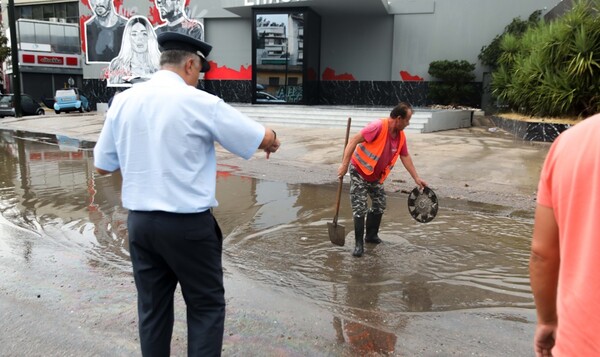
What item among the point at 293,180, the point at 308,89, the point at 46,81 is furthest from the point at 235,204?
the point at 46,81

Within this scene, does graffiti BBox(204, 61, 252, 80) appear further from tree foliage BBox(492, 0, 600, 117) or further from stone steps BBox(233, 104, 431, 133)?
tree foliage BBox(492, 0, 600, 117)

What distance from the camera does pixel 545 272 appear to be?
1641 mm

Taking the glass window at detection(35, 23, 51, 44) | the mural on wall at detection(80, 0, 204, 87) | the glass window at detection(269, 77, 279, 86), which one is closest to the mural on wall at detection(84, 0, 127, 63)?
the mural on wall at detection(80, 0, 204, 87)

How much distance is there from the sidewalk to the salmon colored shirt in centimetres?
589

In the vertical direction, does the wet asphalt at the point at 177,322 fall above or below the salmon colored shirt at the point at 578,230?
below

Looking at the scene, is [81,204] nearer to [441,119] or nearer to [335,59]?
[441,119]

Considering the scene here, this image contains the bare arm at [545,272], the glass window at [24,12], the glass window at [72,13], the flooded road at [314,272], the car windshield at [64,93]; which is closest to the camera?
the bare arm at [545,272]

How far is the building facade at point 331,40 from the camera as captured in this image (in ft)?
70.7

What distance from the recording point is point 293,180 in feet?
30.6

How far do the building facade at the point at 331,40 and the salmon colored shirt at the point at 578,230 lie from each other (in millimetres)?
20262

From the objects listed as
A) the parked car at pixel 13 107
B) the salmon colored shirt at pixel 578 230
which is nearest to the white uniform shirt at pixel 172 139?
the salmon colored shirt at pixel 578 230

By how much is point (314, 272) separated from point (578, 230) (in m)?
3.48

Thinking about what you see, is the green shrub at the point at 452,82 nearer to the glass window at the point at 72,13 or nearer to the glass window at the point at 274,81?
the glass window at the point at 274,81

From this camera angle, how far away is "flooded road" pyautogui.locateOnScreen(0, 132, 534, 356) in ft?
11.4
